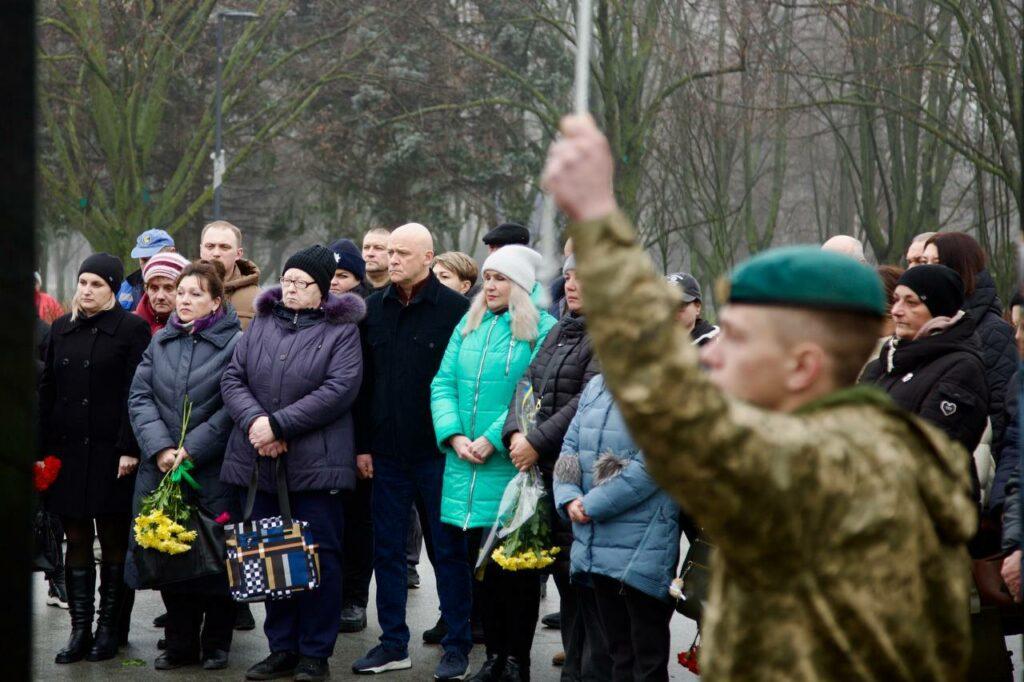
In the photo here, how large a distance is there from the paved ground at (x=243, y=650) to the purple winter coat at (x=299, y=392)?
1.03 m

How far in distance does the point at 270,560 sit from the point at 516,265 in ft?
6.13

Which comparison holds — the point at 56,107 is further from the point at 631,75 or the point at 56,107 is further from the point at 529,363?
the point at 529,363

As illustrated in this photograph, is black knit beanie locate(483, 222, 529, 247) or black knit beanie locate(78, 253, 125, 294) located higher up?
black knit beanie locate(483, 222, 529, 247)

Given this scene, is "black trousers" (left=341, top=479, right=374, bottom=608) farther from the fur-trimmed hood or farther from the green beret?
the green beret

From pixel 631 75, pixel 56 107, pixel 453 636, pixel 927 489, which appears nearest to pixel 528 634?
pixel 453 636

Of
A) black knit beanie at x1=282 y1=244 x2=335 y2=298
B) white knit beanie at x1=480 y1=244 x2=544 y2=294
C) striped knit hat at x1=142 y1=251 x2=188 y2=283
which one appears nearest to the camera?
white knit beanie at x1=480 y1=244 x2=544 y2=294

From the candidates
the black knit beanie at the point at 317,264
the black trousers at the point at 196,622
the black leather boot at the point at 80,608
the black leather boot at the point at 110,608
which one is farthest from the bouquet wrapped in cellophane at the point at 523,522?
the black leather boot at the point at 80,608

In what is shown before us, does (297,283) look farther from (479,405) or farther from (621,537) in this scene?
(621,537)

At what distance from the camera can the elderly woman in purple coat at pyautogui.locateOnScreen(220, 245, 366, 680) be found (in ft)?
23.5

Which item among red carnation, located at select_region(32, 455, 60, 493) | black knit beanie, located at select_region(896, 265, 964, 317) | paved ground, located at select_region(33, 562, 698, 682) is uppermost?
black knit beanie, located at select_region(896, 265, 964, 317)

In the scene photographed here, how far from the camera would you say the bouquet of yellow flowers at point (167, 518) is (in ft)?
22.9

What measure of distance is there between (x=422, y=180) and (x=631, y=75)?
24.6 ft

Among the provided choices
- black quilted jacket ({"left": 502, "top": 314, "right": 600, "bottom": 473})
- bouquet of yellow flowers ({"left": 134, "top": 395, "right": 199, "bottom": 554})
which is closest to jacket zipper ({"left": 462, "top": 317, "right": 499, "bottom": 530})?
black quilted jacket ({"left": 502, "top": 314, "right": 600, "bottom": 473})

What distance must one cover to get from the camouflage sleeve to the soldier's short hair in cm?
20
